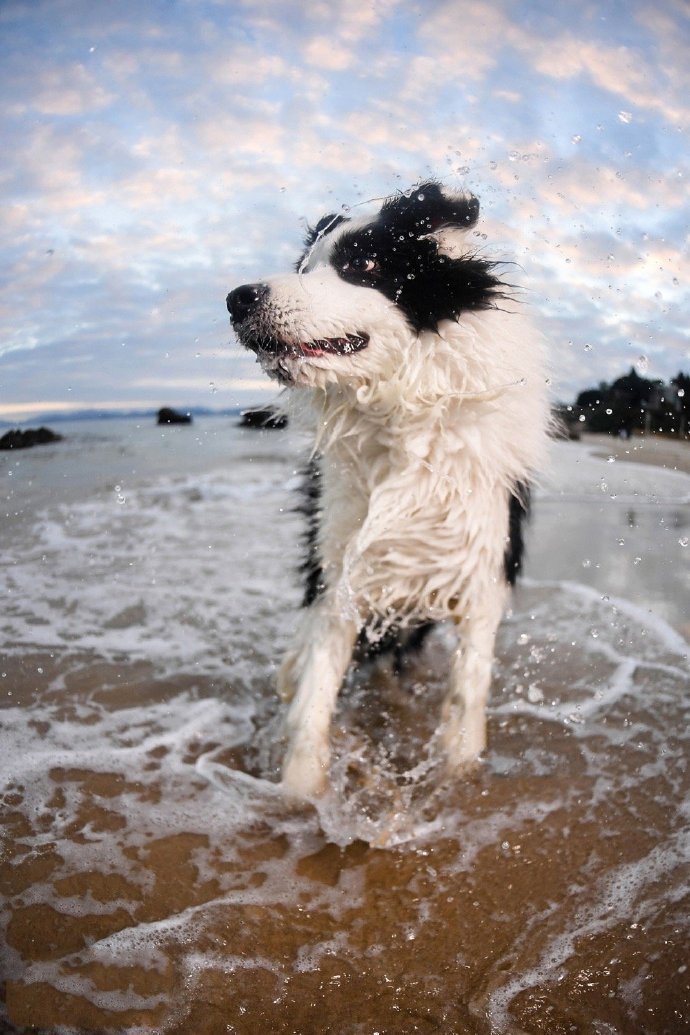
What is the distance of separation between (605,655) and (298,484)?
5.61 ft

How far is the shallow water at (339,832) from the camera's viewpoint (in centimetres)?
165

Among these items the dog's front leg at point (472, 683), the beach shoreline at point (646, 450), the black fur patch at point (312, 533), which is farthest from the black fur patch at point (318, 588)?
the beach shoreline at point (646, 450)

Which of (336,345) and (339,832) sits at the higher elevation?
(336,345)

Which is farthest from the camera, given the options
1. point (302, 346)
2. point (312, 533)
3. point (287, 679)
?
point (287, 679)

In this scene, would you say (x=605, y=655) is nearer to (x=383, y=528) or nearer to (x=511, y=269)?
(x=383, y=528)

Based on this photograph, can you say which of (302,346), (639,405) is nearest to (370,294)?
(302,346)

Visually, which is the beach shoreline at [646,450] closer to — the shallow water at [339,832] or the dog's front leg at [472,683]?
the shallow water at [339,832]

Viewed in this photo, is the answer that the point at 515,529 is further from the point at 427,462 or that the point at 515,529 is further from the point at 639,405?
the point at 639,405

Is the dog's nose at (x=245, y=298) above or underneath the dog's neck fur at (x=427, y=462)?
above

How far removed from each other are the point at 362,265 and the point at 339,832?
1.69m

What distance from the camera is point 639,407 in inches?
215

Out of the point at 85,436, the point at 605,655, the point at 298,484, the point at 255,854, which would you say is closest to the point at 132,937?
the point at 255,854

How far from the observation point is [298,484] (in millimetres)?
3166

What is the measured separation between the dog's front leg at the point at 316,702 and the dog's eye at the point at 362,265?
43.1 inches
